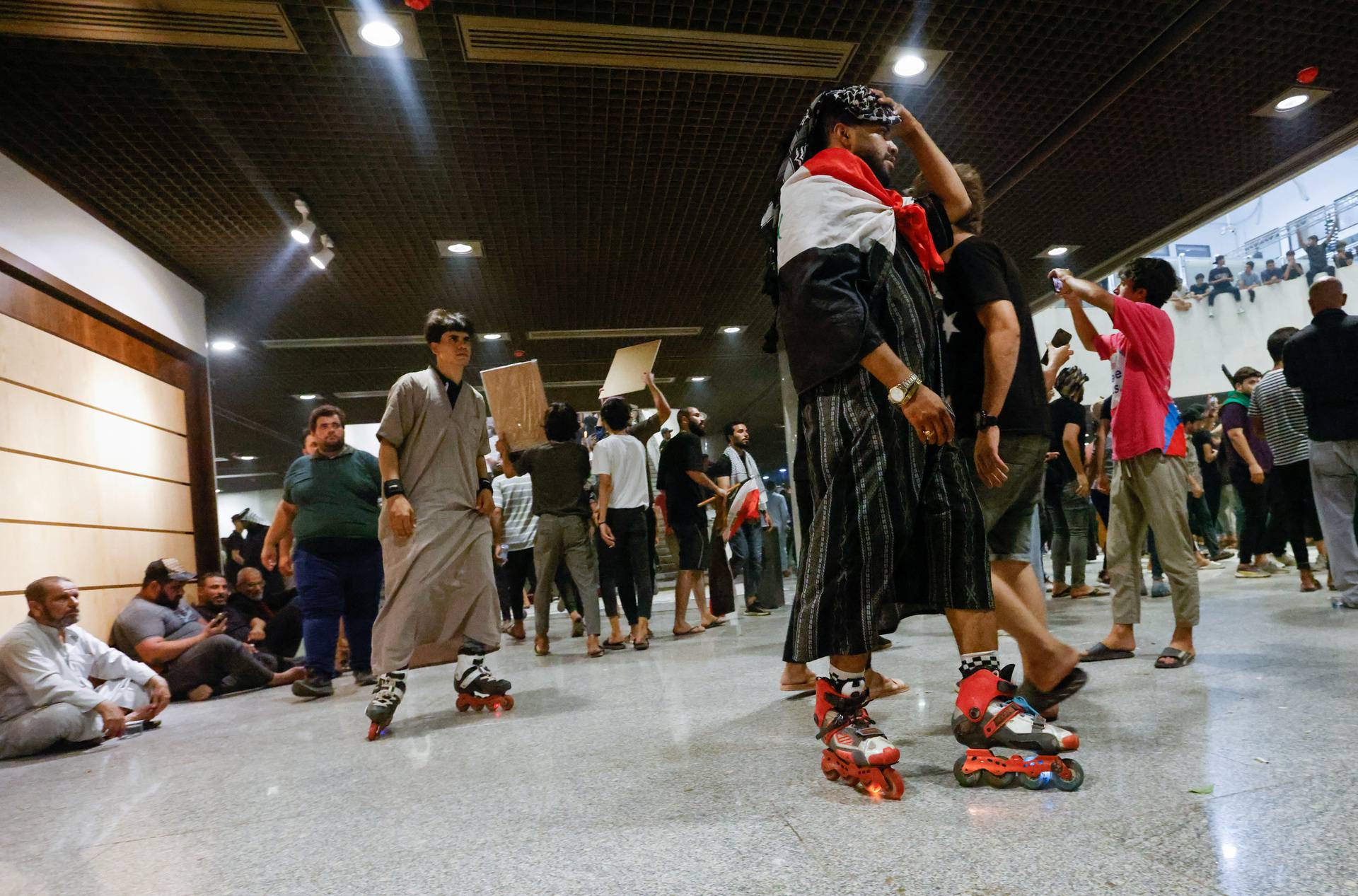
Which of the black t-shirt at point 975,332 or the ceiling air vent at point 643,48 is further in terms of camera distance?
the ceiling air vent at point 643,48

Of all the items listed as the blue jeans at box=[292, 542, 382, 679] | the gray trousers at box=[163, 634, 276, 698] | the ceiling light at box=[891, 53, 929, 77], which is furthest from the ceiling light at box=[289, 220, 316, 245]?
the ceiling light at box=[891, 53, 929, 77]

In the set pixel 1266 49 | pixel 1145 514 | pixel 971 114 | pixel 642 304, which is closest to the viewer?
pixel 1145 514

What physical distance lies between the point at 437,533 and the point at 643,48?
2.65 m

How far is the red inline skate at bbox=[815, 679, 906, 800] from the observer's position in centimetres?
147

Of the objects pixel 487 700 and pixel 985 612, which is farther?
pixel 487 700

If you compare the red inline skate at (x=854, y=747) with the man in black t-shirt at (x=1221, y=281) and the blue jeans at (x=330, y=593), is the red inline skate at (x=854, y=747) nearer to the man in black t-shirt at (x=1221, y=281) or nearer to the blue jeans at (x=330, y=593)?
the blue jeans at (x=330, y=593)

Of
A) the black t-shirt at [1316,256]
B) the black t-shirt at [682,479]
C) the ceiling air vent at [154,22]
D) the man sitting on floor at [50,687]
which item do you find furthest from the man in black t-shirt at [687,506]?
the black t-shirt at [1316,256]

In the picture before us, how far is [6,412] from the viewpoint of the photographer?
3.95 meters

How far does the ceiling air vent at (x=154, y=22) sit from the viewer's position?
3.30m

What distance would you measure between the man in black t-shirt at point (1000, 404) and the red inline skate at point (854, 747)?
0.48 metres

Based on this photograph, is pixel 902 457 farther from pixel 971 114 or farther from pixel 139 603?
pixel 139 603

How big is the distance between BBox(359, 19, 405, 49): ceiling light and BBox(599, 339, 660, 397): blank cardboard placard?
7.48ft

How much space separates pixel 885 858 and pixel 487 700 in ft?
6.85

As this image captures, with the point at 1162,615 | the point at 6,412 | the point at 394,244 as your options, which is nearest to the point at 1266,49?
the point at 1162,615
